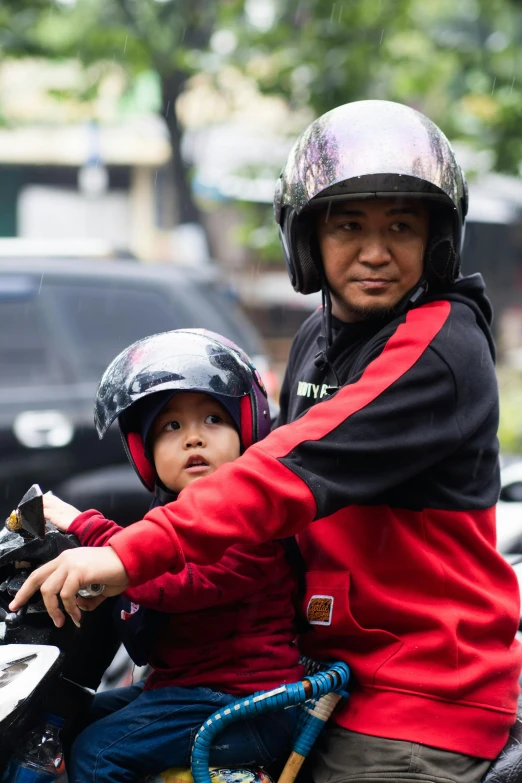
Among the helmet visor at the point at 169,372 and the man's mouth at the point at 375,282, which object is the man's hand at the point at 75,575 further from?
the man's mouth at the point at 375,282

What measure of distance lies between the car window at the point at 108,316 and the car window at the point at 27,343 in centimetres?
13

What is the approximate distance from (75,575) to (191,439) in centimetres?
53

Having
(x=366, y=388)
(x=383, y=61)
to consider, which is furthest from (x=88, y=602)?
(x=383, y=61)

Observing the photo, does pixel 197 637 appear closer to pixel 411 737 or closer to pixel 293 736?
pixel 293 736

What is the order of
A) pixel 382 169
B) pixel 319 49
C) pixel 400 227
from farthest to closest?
pixel 319 49
pixel 400 227
pixel 382 169

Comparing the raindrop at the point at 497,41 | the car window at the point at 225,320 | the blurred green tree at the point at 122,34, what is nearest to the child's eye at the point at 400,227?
the car window at the point at 225,320

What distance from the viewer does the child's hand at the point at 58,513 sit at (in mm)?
2139

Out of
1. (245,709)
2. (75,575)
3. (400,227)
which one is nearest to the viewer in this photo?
(75,575)

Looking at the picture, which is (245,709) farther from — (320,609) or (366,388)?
(366,388)

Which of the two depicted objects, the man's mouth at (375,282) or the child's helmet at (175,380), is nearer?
the child's helmet at (175,380)

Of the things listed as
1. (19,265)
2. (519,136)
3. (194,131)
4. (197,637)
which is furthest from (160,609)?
(194,131)

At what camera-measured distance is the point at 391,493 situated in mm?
2158

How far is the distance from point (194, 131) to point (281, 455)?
11669mm

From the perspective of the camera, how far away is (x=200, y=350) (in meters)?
2.22
